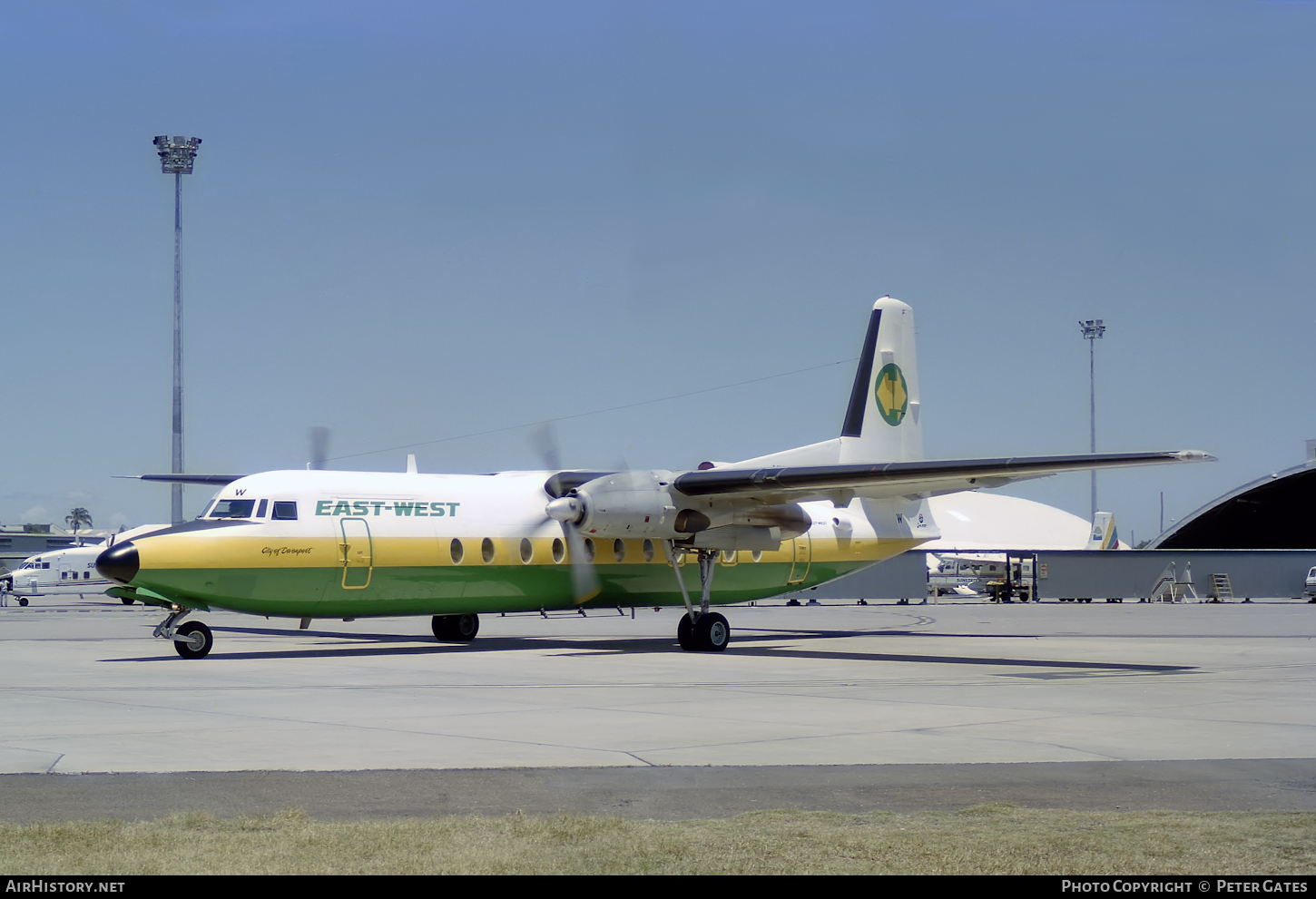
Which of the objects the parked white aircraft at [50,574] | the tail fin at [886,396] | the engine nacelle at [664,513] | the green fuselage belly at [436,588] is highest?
the tail fin at [886,396]

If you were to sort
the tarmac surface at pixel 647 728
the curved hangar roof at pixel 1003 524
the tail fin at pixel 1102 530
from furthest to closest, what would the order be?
the curved hangar roof at pixel 1003 524, the tail fin at pixel 1102 530, the tarmac surface at pixel 647 728

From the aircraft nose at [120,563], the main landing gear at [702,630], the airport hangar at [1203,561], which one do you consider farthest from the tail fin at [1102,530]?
the aircraft nose at [120,563]

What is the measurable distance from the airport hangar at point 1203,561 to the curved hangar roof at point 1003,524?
79.7 feet

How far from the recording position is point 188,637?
2295 cm

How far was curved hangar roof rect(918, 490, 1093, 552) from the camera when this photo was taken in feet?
342

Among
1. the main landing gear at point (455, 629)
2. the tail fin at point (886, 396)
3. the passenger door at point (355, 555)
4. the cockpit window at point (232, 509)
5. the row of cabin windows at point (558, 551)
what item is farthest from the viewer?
the tail fin at point (886, 396)

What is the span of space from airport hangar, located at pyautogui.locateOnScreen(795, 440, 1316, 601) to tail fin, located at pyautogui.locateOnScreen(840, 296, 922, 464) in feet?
69.1

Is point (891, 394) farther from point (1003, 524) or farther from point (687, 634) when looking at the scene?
point (1003, 524)

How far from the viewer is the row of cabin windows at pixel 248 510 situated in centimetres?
2325

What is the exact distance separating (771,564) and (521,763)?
19.7m

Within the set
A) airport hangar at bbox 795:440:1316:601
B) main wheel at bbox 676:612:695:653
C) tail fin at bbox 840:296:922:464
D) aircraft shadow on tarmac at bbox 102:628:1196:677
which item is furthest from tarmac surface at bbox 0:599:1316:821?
airport hangar at bbox 795:440:1316:601

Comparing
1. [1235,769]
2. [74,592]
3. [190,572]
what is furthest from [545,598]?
[74,592]

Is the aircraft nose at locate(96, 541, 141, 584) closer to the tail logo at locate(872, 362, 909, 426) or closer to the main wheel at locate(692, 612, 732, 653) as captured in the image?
the main wheel at locate(692, 612, 732, 653)

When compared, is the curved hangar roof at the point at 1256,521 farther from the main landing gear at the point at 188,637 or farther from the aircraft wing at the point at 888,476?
the main landing gear at the point at 188,637
